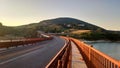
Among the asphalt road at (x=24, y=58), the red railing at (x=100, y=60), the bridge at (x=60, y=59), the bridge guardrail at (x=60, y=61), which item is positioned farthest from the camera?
the asphalt road at (x=24, y=58)

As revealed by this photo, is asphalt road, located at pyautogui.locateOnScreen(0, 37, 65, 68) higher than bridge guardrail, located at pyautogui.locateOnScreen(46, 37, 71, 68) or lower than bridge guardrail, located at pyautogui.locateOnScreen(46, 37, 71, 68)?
lower

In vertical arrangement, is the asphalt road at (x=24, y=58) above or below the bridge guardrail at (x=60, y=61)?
below

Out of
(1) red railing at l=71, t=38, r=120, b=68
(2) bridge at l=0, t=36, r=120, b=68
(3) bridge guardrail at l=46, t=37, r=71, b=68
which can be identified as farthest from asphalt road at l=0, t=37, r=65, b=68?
(1) red railing at l=71, t=38, r=120, b=68

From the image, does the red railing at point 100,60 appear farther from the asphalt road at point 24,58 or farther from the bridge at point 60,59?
the asphalt road at point 24,58

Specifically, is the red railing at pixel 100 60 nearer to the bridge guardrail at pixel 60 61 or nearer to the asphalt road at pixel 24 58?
the bridge guardrail at pixel 60 61

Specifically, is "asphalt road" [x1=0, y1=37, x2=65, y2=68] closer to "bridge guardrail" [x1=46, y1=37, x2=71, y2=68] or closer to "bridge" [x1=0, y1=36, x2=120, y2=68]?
"bridge" [x1=0, y1=36, x2=120, y2=68]

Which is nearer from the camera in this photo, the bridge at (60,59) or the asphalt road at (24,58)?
the bridge at (60,59)

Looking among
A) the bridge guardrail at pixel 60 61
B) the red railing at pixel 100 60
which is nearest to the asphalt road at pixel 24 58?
the bridge guardrail at pixel 60 61

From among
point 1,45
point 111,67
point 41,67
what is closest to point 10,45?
point 1,45

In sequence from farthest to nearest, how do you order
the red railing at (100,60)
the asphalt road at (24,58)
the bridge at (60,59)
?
the asphalt road at (24,58) < the bridge at (60,59) < the red railing at (100,60)

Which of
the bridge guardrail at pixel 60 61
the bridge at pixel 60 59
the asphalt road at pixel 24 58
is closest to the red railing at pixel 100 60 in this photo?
the bridge at pixel 60 59

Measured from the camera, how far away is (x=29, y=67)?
20.1 m

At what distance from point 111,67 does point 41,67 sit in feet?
32.7

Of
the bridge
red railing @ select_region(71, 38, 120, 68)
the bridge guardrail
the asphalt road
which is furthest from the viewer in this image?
the asphalt road
